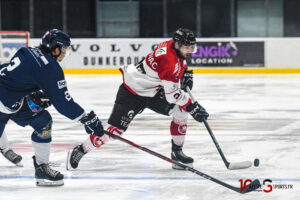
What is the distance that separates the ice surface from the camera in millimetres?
4832

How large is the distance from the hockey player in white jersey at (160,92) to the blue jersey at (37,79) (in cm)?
86

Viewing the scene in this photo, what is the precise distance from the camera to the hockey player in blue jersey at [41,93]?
4699mm

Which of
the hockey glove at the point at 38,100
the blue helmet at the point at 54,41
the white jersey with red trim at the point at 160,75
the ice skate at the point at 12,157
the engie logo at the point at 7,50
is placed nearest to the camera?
the blue helmet at the point at 54,41

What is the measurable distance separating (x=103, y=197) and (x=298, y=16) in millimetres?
17808

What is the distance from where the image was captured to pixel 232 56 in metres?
17.3

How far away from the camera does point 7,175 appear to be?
545 centimetres

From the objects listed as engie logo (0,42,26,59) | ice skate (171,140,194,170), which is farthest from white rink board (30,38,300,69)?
ice skate (171,140,194,170)

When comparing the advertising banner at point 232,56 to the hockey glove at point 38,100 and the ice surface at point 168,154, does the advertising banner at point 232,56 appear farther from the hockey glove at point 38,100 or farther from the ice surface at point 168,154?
the hockey glove at point 38,100

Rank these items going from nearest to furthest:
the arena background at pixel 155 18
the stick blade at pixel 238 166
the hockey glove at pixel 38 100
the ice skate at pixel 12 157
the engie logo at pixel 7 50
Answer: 1. the hockey glove at pixel 38 100
2. the stick blade at pixel 238 166
3. the ice skate at pixel 12 157
4. the engie logo at pixel 7 50
5. the arena background at pixel 155 18

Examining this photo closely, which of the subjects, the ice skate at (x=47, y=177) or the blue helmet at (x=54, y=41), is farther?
the ice skate at (x=47, y=177)

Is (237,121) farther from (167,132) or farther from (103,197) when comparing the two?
(103,197)

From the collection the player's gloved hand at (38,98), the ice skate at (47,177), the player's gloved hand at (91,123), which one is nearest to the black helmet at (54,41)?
the player's gloved hand at (38,98)

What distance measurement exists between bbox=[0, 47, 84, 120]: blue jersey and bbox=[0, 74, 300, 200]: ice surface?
2.13ft

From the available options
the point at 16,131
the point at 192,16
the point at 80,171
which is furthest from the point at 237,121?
the point at 192,16
